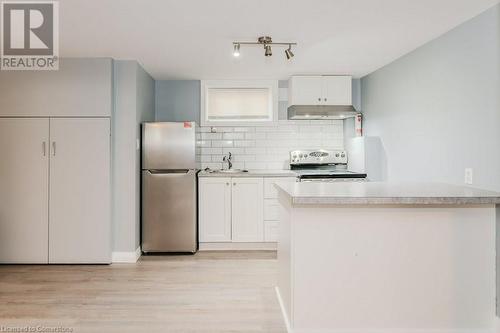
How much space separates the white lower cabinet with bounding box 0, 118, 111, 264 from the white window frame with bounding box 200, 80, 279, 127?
1.52 m

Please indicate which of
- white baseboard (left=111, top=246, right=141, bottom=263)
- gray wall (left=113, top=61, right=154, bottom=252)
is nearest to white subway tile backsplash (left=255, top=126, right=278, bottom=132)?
gray wall (left=113, top=61, right=154, bottom=252)

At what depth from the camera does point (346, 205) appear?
94.3 inches

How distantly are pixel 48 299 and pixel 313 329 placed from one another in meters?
2.18

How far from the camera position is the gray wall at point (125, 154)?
164 inches

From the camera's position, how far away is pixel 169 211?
4.48 m

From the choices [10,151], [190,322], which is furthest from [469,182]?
[10,151]

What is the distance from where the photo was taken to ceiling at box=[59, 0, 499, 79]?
8.82 feet

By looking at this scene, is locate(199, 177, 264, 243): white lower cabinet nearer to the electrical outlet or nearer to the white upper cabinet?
the white upper cabinet

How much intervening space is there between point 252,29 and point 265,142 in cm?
235

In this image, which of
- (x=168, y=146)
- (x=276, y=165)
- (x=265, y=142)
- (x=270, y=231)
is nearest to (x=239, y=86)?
(x=265, y=142)

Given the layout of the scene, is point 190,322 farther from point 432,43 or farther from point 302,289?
point 432,43

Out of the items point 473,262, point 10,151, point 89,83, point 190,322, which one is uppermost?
point 89,83

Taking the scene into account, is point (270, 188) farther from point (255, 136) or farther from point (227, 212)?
point (255, 136)

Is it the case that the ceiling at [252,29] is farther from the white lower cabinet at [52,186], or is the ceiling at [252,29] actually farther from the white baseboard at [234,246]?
the white baseboard at [234,246]
